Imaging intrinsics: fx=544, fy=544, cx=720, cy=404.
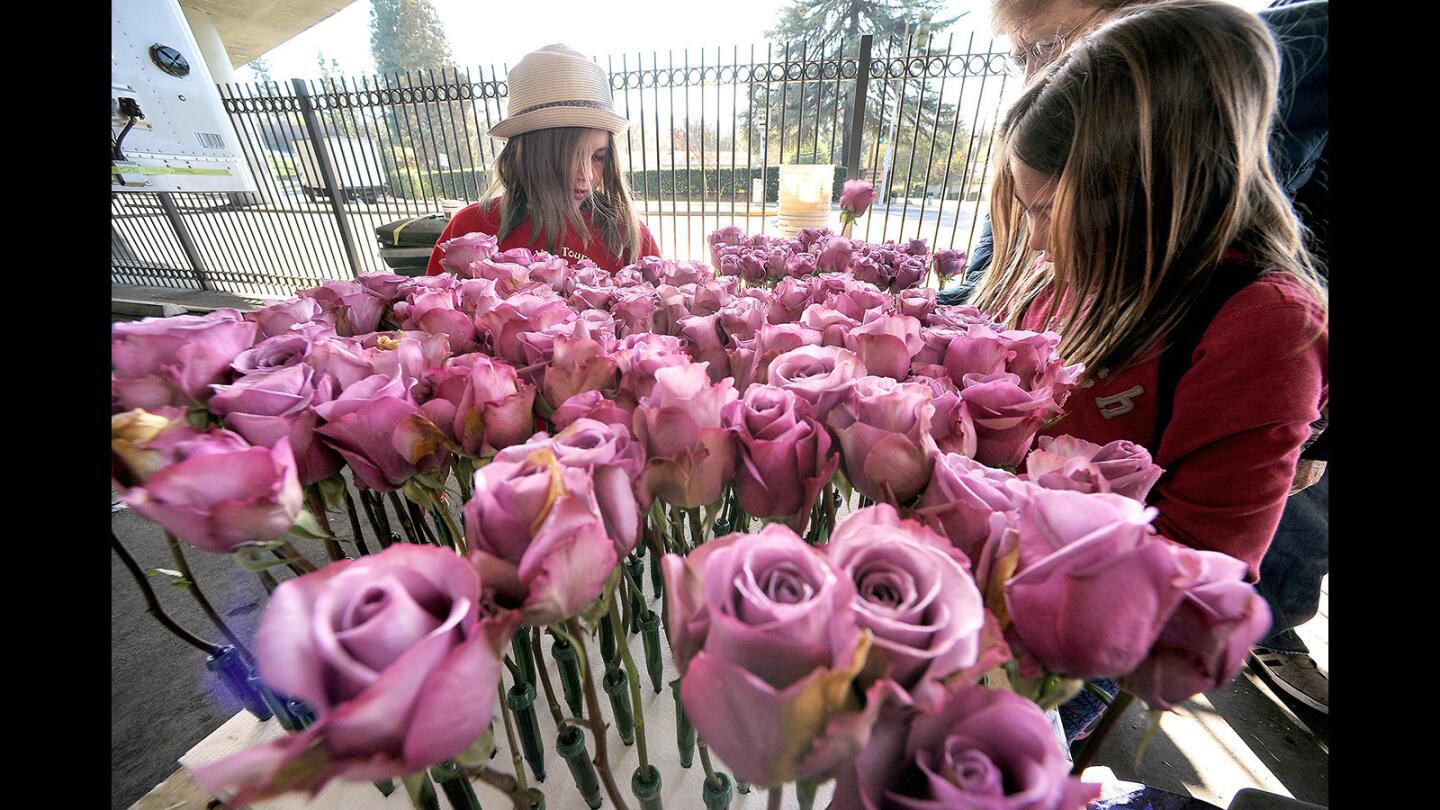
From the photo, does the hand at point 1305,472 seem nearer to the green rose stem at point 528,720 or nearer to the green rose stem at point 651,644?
the green rose stem at point 651,644

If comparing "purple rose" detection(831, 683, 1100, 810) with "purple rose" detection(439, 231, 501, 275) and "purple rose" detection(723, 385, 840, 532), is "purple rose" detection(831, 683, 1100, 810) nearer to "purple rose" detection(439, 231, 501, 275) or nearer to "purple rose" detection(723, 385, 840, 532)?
"purple rose" detection(723, 385, 840, 532)

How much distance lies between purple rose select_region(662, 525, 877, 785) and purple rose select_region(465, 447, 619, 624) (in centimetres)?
3

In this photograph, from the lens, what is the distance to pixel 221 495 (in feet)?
0.74

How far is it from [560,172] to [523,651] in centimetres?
149

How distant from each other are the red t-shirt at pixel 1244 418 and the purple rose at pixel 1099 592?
566 millimetres

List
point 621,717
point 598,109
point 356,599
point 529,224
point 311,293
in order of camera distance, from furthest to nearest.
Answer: point 529,224
point 598,109
point 311,293
point 621,717
point 356,599

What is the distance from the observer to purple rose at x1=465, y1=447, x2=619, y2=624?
0.19 m

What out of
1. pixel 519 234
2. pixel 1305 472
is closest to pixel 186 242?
pixel 519 234

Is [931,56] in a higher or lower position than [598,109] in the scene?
higher

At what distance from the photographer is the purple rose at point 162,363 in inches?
11.4

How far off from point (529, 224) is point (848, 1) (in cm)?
1492
